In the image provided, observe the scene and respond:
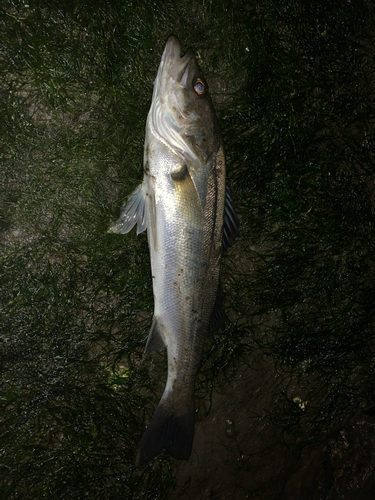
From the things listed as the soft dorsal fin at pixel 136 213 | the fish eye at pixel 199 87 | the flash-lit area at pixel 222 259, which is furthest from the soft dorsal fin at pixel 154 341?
the fish eye at pixel 199 87

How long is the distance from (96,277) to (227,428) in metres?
1.93

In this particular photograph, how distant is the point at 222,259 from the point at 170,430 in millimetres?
1555

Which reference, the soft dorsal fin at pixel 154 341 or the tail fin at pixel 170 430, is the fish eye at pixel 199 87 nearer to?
the soft dorsal fin at pixel 154 341

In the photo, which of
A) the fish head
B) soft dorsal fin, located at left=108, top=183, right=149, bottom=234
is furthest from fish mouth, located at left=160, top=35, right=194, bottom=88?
soft dorsal fin, located at left=108, top=183, right=149, bottom=234

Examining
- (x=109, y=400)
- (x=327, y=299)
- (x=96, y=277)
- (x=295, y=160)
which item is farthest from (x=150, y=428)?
(x=295, y=160)

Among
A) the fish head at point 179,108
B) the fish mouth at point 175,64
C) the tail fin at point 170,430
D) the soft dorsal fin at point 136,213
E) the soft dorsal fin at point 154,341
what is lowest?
the tail fin at point 170,430

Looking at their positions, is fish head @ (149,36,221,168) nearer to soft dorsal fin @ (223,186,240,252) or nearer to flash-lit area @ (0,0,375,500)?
soft dorsal fin @ (223,186,240,252)

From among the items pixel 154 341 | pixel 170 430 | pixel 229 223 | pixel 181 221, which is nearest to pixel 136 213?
pixel 181 221

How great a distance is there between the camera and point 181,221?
7.95ft

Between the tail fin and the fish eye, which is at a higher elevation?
the fish eye

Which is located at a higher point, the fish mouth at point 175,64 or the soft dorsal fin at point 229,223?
the fish mouth at point 175,64

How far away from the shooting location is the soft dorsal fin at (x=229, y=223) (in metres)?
2.68

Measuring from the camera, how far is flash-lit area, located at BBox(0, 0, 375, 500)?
9.78 feet

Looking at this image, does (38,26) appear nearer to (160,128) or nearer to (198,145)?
(160,128)
